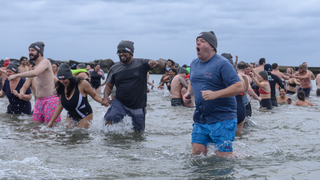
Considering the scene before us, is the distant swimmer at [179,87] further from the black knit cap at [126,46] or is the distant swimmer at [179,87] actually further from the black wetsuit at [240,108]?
the black knit cap at [126,46]

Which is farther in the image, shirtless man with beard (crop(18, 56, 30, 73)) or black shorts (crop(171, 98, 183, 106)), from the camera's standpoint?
shirtless man with beard (crop(18, 56, 30, 73))

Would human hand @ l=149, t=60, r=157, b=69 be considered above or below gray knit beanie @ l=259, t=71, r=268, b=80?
above

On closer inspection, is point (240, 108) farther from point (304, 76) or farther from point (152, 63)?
point (304, 76)

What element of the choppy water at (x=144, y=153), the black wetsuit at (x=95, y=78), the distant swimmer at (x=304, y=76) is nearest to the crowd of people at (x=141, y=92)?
the choppy water at (x=144, y=153)

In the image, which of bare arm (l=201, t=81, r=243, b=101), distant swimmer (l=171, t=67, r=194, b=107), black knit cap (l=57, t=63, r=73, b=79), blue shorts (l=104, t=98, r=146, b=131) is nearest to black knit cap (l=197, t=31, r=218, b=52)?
bare arm (l=201, t=81, r=243, b=101)

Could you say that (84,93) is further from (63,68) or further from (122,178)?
(122,178)

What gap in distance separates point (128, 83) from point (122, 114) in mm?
583

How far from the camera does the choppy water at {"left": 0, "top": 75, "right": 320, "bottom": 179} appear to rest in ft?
13.9

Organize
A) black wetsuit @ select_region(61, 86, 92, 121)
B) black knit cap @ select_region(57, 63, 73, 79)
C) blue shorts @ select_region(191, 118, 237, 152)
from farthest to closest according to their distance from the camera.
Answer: black wetsuit @ select_region(61, 86, 92, 121) → black knit cap @ select_region(57, 63, 73, 79) → blue shorts @ select_region(191, 118, 237, 152)

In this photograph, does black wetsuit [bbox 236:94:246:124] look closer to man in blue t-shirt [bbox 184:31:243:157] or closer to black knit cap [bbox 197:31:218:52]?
man in blue t-shirt [bbox 184:31:243:157]

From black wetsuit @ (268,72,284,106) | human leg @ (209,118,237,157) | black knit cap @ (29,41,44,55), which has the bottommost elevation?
human leg @ (209,118,237,157)

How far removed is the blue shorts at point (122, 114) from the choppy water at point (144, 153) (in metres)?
0.16

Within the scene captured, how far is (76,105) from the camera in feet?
21.8

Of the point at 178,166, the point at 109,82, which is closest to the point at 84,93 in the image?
the point at 109,82
